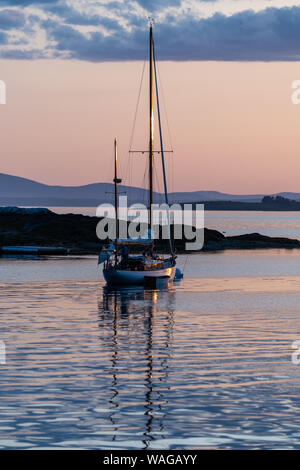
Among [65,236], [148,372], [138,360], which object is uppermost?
[148,372]

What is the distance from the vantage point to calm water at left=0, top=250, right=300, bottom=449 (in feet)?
58.9

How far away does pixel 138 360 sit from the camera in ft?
92.0

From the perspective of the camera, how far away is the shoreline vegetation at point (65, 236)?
132 m

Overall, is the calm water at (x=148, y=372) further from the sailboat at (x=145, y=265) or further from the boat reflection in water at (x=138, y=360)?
the sailboat at (x=145, y=265)

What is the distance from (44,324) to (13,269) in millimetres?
48190

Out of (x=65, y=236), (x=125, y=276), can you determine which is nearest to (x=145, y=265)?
(x=125, y=276)

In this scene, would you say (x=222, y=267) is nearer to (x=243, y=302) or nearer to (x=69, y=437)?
(x=243, y=302)

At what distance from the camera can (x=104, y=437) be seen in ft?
57.5

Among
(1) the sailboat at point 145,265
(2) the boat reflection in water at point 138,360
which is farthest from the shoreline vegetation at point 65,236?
(2) the boat reflection in water at point 138,360

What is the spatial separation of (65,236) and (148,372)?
114493 mm

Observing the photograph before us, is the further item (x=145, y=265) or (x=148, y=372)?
(x=145, y=265)

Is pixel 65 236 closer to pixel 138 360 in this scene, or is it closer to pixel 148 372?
pixel 138 360

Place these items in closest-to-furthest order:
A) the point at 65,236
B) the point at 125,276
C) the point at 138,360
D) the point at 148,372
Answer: the point at 148,372 < the point at 138,360 < the point at 125,276 < the point at 65,236

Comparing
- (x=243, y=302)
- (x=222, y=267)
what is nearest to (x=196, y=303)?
(x=243, y=302)
